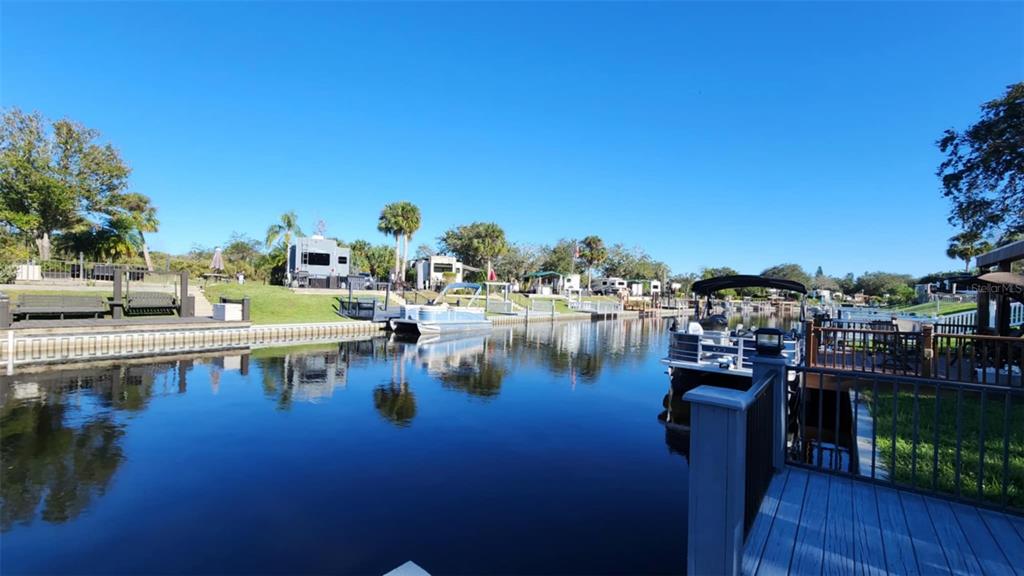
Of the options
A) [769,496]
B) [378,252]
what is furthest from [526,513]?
[378,252]

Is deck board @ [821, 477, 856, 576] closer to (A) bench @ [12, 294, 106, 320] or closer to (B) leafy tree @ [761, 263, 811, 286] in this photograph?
(A) bench @ [12, 294, 106, 320]

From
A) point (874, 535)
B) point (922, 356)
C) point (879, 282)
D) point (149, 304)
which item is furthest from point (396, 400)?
point (879, 282)

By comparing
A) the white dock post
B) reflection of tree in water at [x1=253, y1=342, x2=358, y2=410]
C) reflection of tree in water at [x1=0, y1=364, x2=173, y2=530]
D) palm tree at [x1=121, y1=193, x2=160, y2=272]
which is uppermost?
palm tree at [x1=121, y1=193, x2=160, y2=272]

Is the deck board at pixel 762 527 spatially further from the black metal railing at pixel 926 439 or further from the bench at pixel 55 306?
the bench at pixel 55 306

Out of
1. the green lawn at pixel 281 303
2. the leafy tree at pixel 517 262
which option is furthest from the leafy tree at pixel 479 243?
the green lawn at pixel 281 303

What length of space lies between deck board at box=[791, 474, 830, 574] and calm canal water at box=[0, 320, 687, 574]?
1660 mm

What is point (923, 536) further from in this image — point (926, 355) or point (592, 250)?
point (592, 250)

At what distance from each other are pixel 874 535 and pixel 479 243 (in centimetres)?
5437

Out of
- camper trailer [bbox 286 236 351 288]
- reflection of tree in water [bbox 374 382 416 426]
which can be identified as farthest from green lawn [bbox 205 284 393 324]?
reflection of tree in water [bbox 374 382 416 426]

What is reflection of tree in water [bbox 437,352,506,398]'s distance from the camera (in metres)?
12.5

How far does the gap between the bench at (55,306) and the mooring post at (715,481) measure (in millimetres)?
20351

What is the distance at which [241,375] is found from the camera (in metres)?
12.8

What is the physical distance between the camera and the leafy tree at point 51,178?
90.0 feet

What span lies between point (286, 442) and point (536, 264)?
199 feet
